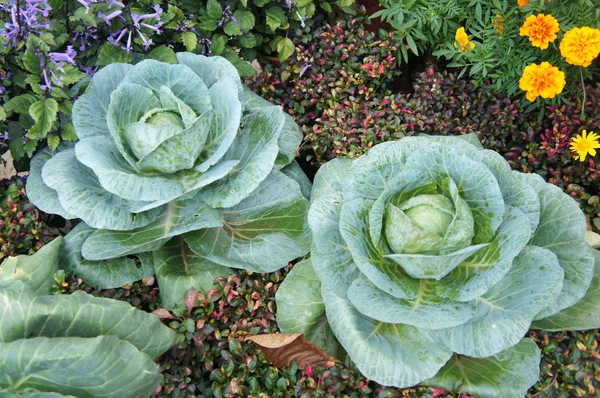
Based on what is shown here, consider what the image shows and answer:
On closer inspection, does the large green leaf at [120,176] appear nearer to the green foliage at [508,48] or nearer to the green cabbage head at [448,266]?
the green cabbage head at [448,266]

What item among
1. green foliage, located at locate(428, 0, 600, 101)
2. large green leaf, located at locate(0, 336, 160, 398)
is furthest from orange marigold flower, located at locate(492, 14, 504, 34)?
large green leaf, located at locate(0, 336, 160, 398)

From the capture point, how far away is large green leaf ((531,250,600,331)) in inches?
60.7

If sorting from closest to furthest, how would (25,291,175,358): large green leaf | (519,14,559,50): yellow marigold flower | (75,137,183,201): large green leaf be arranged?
(25,291,175,358): large green leaf → (75,137,183,201): large green leaf → (519,14,559,50): yellow marigold flower

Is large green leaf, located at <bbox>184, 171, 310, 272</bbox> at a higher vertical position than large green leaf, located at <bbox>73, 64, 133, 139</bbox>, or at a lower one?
lower

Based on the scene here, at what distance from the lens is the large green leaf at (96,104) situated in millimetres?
1776

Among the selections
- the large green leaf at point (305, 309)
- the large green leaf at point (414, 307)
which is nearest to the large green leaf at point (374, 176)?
the large green leaf at point (414, 307)

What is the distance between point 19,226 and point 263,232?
838 millimetres

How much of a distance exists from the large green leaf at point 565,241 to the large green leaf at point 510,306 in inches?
2.8

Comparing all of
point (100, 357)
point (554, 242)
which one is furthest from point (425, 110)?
point (100, 357)

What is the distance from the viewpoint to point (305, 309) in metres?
1.71

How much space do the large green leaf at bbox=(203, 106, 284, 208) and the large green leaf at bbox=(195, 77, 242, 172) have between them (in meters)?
0.07

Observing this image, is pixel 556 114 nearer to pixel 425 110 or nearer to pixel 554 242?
pixel 425 110

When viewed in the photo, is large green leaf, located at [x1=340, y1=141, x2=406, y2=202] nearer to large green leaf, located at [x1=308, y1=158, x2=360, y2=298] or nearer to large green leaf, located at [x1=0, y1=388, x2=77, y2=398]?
large green leaf, located at [x1=308, y1=158, x2=360, y2=298]

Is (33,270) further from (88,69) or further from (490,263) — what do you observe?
(490,263)
